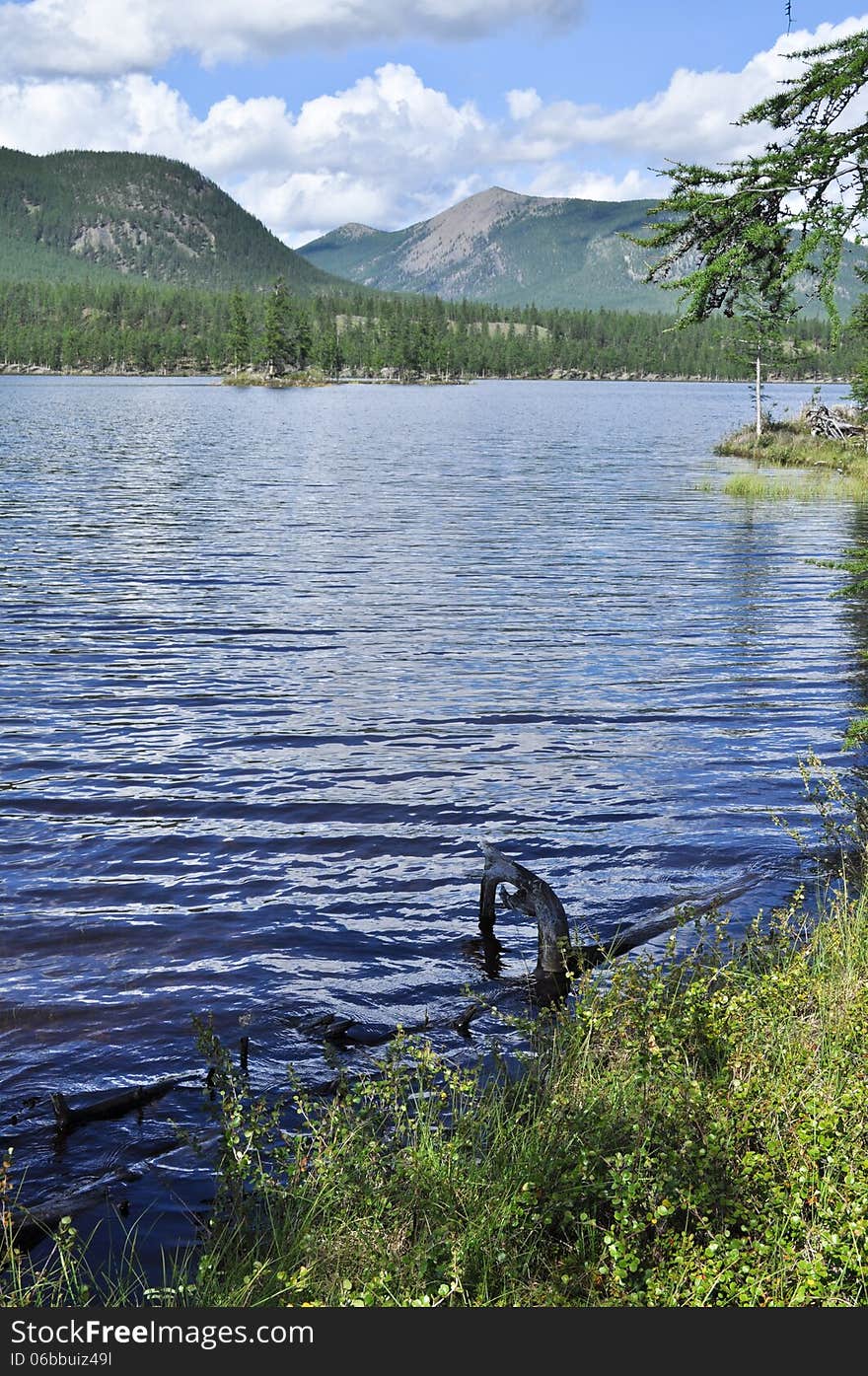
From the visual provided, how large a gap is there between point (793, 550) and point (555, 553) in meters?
7.75

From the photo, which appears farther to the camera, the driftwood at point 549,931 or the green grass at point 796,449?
the green grass at point 796,449

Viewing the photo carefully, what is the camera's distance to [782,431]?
70688mm

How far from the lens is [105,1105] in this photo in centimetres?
858

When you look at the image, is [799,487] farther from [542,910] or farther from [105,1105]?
[105,1105]

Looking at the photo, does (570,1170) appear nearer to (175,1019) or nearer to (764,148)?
(175,1019)

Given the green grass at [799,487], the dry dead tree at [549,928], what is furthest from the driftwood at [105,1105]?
the green grass at [799,487]

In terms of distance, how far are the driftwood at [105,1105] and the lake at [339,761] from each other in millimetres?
120

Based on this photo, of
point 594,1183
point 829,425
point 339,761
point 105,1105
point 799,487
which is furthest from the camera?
point 829,425

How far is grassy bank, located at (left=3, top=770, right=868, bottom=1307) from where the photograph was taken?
5.59 meters

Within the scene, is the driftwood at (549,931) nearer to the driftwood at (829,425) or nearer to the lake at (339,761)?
the lake at (339,761)

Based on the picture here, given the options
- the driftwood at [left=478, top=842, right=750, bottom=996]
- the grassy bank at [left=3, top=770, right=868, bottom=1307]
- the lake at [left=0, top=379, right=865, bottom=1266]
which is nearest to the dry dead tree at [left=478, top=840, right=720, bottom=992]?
the driftwood at [left=478, top=842, right=750, bottom=996]

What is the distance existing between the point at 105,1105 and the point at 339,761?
8977mm

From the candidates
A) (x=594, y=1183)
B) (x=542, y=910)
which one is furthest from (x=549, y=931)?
(x=594, y=1183)

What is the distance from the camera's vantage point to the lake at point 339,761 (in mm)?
10391
